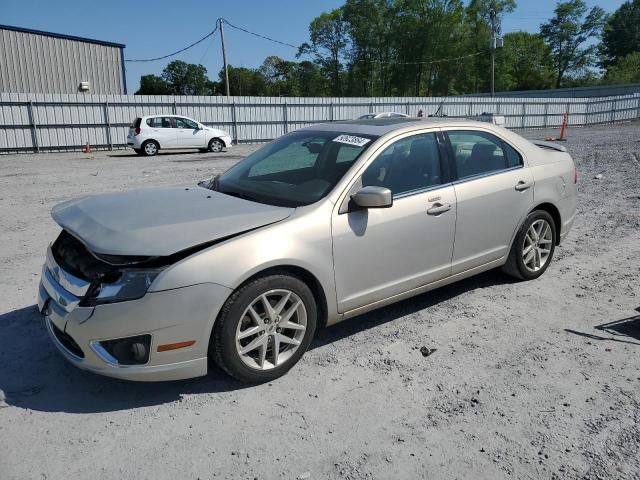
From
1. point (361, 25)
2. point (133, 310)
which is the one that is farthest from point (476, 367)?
point (361, 25)

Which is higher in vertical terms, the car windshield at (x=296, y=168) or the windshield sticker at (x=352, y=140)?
the windshield sticker at (x=352, y=140)

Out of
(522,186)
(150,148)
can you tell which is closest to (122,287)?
(522,186)

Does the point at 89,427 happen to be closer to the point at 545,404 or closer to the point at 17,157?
the point at 545,404

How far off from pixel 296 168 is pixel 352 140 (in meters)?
0.52

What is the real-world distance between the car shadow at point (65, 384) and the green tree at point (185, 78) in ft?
343

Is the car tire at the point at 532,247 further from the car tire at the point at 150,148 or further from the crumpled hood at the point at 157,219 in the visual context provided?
the car tire at the point at 150,148

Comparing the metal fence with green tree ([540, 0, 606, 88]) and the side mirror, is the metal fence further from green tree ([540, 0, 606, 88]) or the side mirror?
green tree ([540, 0, 606, 88])

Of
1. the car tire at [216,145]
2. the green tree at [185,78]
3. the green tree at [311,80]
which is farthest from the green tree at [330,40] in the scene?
the car tire at [216,145]

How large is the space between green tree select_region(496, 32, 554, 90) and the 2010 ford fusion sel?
264ft

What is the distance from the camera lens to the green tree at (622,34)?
283ft

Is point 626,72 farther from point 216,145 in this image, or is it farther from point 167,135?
point 167,135

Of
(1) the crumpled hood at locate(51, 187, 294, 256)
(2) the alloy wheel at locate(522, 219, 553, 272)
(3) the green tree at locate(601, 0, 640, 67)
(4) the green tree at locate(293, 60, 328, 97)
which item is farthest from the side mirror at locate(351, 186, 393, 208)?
(3) the green tree at locate(601, 0, 640, 67)

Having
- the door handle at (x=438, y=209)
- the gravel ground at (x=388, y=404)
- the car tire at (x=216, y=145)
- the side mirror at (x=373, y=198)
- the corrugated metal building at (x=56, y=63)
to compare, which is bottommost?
the gravel ground at (x=388, y=404)

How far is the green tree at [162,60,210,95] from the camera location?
102 m
